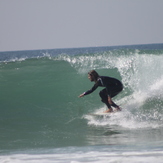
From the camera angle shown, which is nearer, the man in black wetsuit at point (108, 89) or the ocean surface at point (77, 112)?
the ocean surface at point (77, 112)

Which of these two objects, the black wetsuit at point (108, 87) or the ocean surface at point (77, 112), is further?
the black wetsuit at point (108, 87)

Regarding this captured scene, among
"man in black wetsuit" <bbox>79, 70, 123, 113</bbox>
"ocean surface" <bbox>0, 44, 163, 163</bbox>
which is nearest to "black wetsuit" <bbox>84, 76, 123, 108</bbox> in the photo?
"man in black wetsuit" <bbox>79, 70, 123, 113</bbox>

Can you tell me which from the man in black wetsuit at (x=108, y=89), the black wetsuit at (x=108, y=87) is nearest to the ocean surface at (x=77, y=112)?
the man in black wetsuit at (x=108, y=89)

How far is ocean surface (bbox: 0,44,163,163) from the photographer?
6.35 m

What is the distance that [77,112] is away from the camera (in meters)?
11.0

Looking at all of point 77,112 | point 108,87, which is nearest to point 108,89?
point 108,87

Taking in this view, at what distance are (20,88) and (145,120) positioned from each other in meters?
6.10

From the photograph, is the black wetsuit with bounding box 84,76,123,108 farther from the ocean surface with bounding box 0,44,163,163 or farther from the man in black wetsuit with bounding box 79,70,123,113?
the ocean surface with bounding box 0,44,163,163

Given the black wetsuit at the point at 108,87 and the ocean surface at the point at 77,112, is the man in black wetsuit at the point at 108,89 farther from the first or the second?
the ocean surface at the point at 77,112

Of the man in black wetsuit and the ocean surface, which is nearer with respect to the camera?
the ocean surface

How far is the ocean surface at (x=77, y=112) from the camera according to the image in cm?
635

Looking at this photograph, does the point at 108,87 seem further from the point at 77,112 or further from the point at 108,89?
the point at 77,112

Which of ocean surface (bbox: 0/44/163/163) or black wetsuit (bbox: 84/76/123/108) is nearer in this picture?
ocean surface (bbox: 0/44/163/163)

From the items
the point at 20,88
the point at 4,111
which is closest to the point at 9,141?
the point at 4,111
